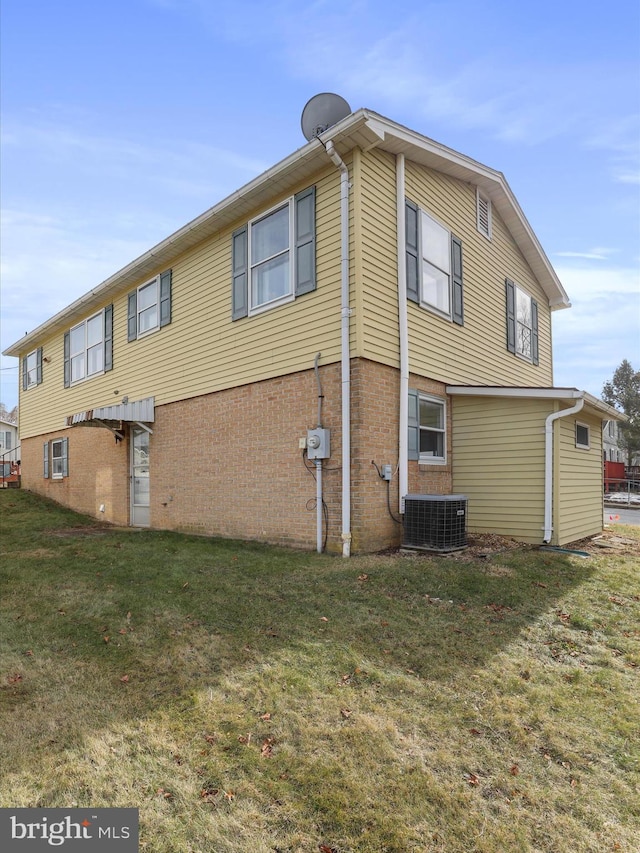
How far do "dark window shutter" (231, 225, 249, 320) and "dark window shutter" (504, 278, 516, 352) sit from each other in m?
6.09

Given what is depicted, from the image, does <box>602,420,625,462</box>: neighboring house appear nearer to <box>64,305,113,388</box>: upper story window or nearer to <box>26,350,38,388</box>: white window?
<box>64,305,113,388</box>: upper story window

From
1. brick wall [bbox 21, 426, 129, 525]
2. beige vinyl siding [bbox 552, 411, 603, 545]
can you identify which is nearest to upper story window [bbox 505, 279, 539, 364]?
beige vinyl siding [bbox 552, 411, 603, 545]

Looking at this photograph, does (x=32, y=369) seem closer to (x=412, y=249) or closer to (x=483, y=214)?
(x=412, y=249)

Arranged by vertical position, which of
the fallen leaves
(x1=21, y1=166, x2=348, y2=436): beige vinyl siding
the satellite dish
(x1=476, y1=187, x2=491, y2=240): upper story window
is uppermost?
the satellite dish

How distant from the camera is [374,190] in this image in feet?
25.4

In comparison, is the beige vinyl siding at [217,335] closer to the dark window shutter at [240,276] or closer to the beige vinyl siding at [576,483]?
the dark window shutter at [240,276]

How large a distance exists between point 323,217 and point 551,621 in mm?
6211

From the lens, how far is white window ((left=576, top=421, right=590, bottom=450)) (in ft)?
30.1

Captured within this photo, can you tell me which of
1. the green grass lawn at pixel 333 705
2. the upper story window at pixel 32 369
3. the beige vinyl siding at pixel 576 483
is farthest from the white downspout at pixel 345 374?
the upper story window at pixel 32 369

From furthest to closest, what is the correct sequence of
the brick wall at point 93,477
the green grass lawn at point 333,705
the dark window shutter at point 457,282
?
the brick wall at point 93,477 < the dark window shutter at point 457,282 < the green grass lawn at point 333,705

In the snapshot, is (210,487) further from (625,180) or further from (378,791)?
(625,180)

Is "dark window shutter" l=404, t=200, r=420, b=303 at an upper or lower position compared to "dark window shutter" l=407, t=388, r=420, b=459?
upper

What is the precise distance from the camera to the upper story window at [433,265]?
8.42m

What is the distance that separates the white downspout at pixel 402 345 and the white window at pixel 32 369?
46.5 ft
